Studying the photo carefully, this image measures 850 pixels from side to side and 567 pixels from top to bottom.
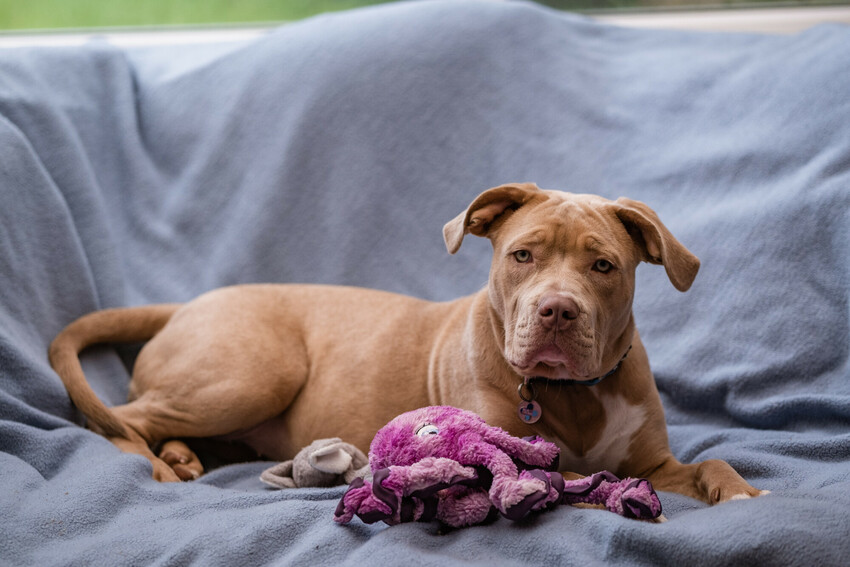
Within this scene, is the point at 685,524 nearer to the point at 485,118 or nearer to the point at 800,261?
the point at 800,261

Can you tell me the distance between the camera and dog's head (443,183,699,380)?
8.16 ft

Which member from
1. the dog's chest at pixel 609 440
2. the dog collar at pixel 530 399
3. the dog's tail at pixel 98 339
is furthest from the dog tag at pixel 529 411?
the dog's tail at pixel 98 339

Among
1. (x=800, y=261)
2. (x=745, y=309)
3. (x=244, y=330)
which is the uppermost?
(x=800, y=261)

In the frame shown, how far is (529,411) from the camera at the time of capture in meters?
2.78

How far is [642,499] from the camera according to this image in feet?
7.35

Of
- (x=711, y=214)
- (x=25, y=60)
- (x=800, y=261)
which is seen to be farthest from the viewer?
(x=25, y=60)

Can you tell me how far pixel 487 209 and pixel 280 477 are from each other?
1.28m

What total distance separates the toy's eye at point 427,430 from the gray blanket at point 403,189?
14.3 inches

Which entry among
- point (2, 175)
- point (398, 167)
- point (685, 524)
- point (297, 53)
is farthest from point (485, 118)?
point (685, 524)

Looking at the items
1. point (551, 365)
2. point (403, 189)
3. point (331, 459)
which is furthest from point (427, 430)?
point (403, 189)

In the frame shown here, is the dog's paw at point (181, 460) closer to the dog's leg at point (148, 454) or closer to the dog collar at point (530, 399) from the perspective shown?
the dog's leg at point (148, 454)

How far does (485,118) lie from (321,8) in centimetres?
184

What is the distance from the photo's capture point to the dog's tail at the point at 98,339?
3270 mm

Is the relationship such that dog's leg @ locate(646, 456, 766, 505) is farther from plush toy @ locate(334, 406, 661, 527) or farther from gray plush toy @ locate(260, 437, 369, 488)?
gray plush toy @ locate(260, 437, 369, 488)
